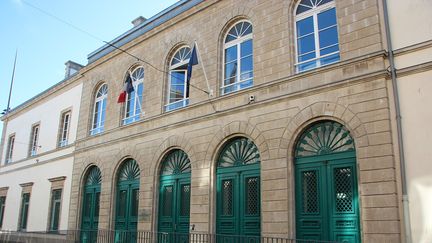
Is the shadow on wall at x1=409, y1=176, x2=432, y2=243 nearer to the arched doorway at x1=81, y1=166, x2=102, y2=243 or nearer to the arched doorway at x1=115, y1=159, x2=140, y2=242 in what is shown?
the arched doorway at x1=115, y1=159, x2=140, y2=242

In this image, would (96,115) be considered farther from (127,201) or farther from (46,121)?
(46,121)

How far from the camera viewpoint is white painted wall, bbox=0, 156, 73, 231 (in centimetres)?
1843

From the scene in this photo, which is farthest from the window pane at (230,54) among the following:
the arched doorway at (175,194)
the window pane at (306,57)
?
the arched doorway at (175,194)

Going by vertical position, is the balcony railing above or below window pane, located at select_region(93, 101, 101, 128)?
below

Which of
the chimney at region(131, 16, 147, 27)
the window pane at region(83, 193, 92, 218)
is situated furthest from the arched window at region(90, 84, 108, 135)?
the chimney at region(131, 16, 147, 27)

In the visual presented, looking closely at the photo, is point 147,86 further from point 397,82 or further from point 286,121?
point 397,82

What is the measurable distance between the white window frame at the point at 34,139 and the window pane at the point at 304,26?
16770 millimetres

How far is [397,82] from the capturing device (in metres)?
9.06

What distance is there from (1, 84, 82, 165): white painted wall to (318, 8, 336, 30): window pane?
1256 cm

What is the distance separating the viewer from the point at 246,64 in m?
12.4

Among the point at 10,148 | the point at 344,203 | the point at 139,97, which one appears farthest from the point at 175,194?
the point at 10,148

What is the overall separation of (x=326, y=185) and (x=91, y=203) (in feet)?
34.8

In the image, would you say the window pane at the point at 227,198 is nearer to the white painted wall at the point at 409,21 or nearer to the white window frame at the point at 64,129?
the white painted wall at the point at 409,21

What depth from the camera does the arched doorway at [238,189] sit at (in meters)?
11.0
